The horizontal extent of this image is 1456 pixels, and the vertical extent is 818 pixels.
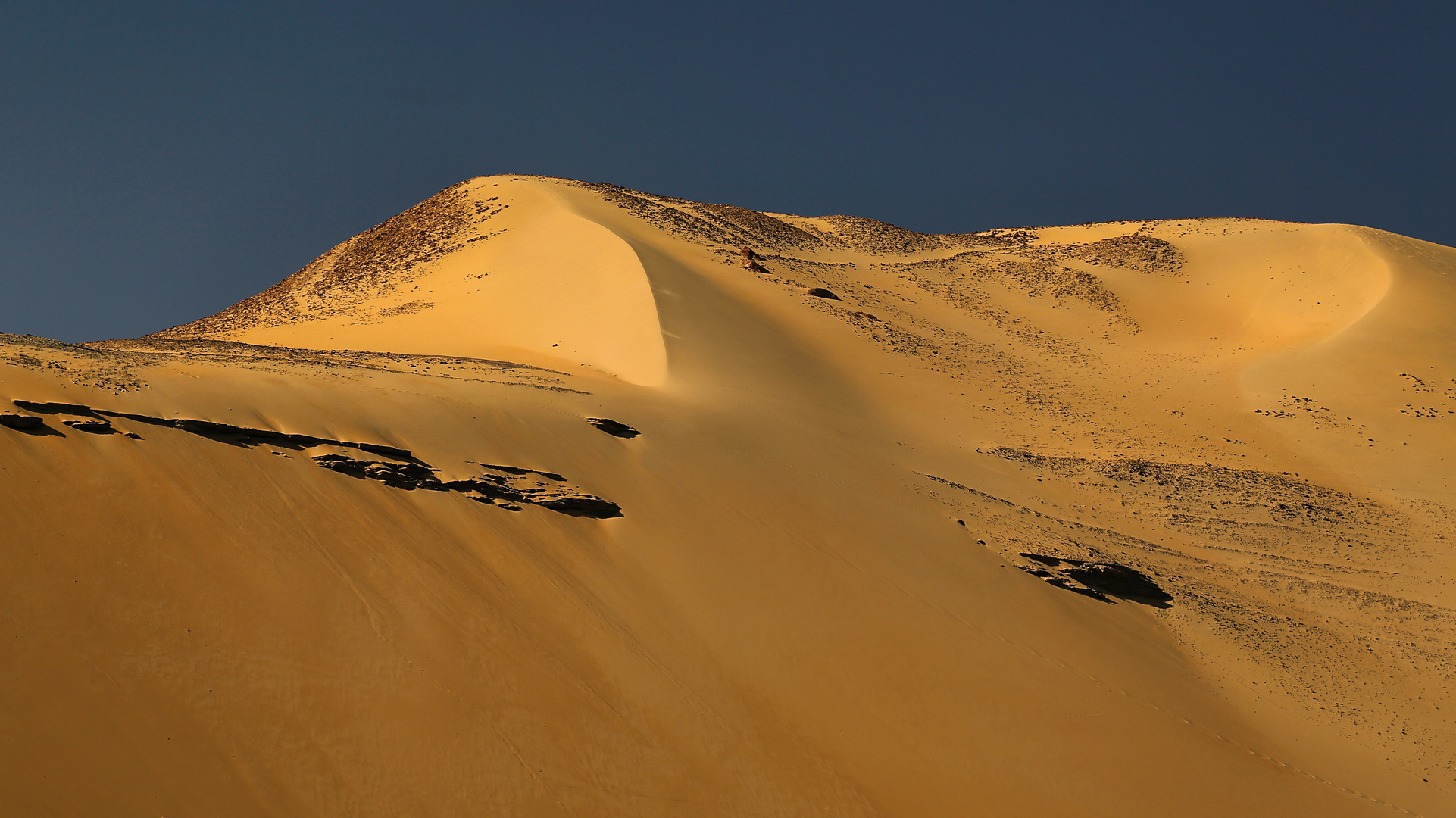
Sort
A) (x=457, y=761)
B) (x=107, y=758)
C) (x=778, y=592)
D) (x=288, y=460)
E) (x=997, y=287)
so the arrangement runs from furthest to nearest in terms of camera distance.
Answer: (x=997, y=287), (x=778, y=592), (x=288, y=460), (x=457, y=761), (x=107, y=758)

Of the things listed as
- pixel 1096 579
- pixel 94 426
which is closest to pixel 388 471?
pixel 94 426

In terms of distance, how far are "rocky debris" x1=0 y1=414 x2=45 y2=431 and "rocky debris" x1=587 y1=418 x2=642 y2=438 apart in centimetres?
761

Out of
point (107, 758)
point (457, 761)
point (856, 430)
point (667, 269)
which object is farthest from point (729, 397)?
point (107, 758)

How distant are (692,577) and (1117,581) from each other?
7.71 metres

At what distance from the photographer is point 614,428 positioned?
15820 mm

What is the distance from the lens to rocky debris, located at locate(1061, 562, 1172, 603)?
15875 mm

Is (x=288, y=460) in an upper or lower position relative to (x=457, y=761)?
upper

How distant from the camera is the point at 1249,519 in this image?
20.2m

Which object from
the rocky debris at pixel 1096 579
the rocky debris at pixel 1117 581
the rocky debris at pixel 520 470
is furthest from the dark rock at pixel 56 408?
the rocky debris at pixel 1117 581

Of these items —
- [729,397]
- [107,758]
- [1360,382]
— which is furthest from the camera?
[1360,382]

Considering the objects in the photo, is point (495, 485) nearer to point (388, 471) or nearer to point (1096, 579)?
point (388, 471)

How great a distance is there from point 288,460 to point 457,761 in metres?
4.53

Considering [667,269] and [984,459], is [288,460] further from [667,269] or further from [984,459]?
[667,269]

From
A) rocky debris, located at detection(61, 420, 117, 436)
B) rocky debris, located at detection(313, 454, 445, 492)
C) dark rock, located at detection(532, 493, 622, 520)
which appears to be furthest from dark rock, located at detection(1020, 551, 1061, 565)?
rocky debris, located at detection(61, 420, 117, 436)
